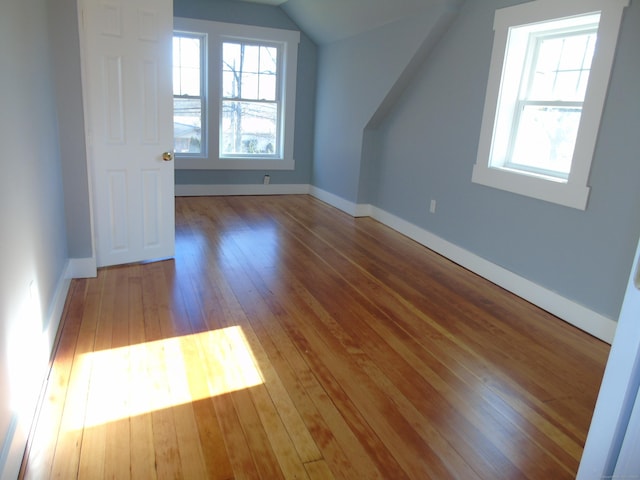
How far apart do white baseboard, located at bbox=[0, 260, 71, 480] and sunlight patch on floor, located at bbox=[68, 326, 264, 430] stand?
6.1 inches

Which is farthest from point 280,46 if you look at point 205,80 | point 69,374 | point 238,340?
point 69,374

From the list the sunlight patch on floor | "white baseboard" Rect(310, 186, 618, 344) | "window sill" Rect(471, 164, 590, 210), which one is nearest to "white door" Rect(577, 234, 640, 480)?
the sunlight patch on floor

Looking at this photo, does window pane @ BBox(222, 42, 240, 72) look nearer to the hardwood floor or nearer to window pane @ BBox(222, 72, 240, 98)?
window pane @ BBox(222, 72, 240, 98)

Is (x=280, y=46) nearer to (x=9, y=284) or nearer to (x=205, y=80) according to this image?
(x=205, y=80)

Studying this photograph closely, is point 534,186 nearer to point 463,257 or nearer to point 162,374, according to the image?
point 463,257

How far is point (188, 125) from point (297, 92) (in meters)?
1.60

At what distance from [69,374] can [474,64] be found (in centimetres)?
368

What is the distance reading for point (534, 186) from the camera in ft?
11.1

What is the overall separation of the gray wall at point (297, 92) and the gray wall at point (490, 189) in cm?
167

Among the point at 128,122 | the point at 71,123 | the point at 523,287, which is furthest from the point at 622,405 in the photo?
the point at 128,122

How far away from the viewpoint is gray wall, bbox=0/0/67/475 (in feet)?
5.60

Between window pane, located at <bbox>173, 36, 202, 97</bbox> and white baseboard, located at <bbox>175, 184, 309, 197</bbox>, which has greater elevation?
window pane, located at <bbox>173, 36, 202, 97</bbox>

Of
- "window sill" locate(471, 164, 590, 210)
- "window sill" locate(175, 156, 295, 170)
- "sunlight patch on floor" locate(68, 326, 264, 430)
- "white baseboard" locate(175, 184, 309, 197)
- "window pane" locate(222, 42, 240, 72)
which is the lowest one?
"sunlight patch on floor" locate(68, 326, 264, 430)

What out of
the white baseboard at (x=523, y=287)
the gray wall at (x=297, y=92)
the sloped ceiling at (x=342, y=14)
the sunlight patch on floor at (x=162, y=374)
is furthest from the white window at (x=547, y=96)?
the gray wall at (x=297, y=92)
